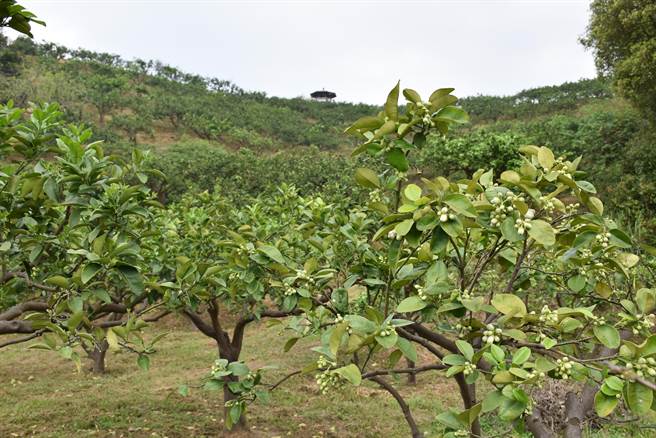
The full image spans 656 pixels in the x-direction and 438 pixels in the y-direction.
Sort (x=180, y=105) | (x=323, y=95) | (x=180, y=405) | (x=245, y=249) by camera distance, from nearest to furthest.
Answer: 1. (x=245, y=249)
2. (x=180, y=405)
3. (x=180, y=105)
4. (x=323, y=95)

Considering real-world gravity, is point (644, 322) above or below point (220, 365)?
above

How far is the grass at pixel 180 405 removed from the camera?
16.6 ft

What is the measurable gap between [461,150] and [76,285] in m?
12.9

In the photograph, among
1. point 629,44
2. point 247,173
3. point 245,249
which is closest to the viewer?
point 245,249

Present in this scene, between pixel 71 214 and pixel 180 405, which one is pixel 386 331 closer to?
pixel 71 214

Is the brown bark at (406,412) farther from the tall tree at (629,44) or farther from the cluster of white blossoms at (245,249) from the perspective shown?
the tall tree at (629,44)

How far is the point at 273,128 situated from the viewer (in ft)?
114

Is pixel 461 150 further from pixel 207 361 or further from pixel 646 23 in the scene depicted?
pixel 207 361

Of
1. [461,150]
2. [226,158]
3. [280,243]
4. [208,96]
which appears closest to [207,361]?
[280,243]

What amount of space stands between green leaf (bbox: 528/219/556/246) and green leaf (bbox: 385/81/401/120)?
55cm

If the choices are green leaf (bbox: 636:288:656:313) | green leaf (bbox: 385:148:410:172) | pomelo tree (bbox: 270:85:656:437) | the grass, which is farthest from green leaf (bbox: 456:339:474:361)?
the grass

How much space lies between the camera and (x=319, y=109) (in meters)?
42.7

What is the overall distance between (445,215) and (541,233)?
0.30 metres

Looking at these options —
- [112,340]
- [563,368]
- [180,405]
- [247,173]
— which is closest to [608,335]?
[563,368]
